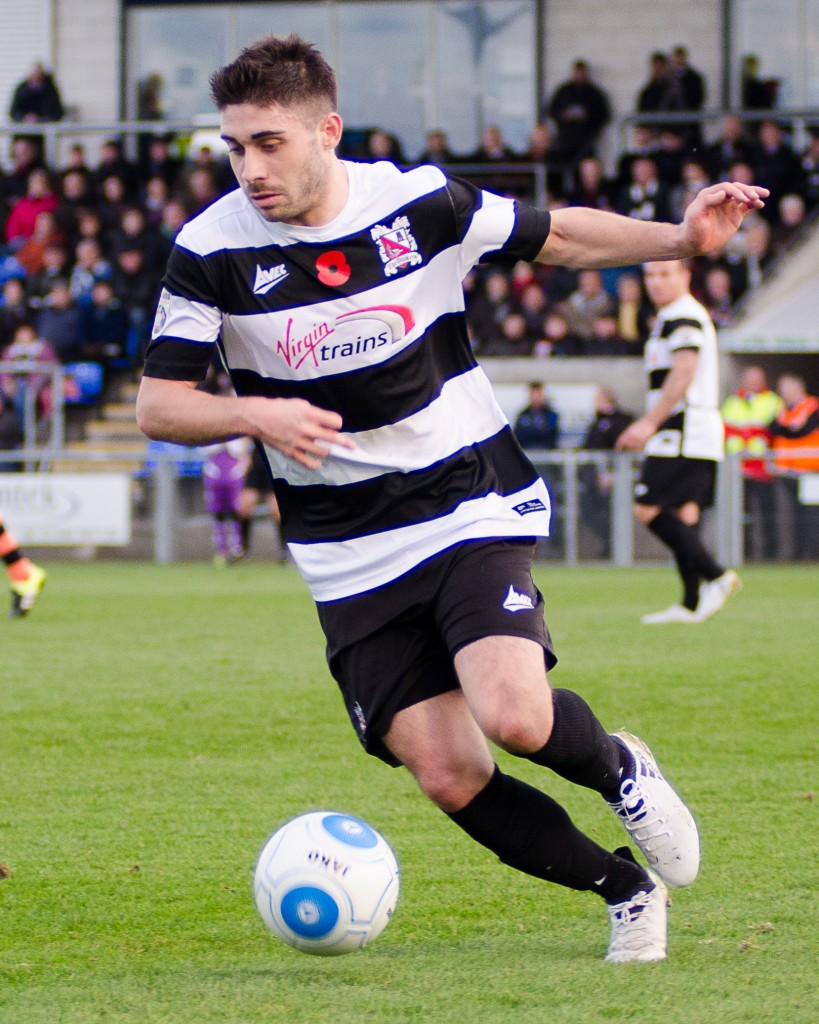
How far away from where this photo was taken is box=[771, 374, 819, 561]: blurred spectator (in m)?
16.4

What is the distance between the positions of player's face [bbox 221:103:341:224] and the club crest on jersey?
18 cm

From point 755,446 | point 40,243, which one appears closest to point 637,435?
point 755,446

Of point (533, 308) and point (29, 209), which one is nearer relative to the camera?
point (533, 308)

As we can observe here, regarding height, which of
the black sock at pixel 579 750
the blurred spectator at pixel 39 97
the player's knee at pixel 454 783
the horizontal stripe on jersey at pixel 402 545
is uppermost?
the blurred spectator at pixel 39 97

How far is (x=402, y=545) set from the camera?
3916mm

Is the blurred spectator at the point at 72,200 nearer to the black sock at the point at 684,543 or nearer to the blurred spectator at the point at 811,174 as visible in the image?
the blurred spectator at the point at 811,174

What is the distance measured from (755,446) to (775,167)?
4659 mm

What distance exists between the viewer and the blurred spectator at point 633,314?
19109mm

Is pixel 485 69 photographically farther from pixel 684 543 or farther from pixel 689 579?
pixel 684 543

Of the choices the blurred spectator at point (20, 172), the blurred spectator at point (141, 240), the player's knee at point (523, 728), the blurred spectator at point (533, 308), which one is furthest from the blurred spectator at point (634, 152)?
the player's knee at point (523, 728)

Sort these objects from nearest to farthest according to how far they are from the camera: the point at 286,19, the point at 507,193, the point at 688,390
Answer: the point at 688,390
the point at 507,193
the point at 286,19

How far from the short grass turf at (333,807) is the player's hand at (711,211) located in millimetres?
1623

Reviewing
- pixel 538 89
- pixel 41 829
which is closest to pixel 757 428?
pixel 538 89

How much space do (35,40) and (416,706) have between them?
78.0 feet
